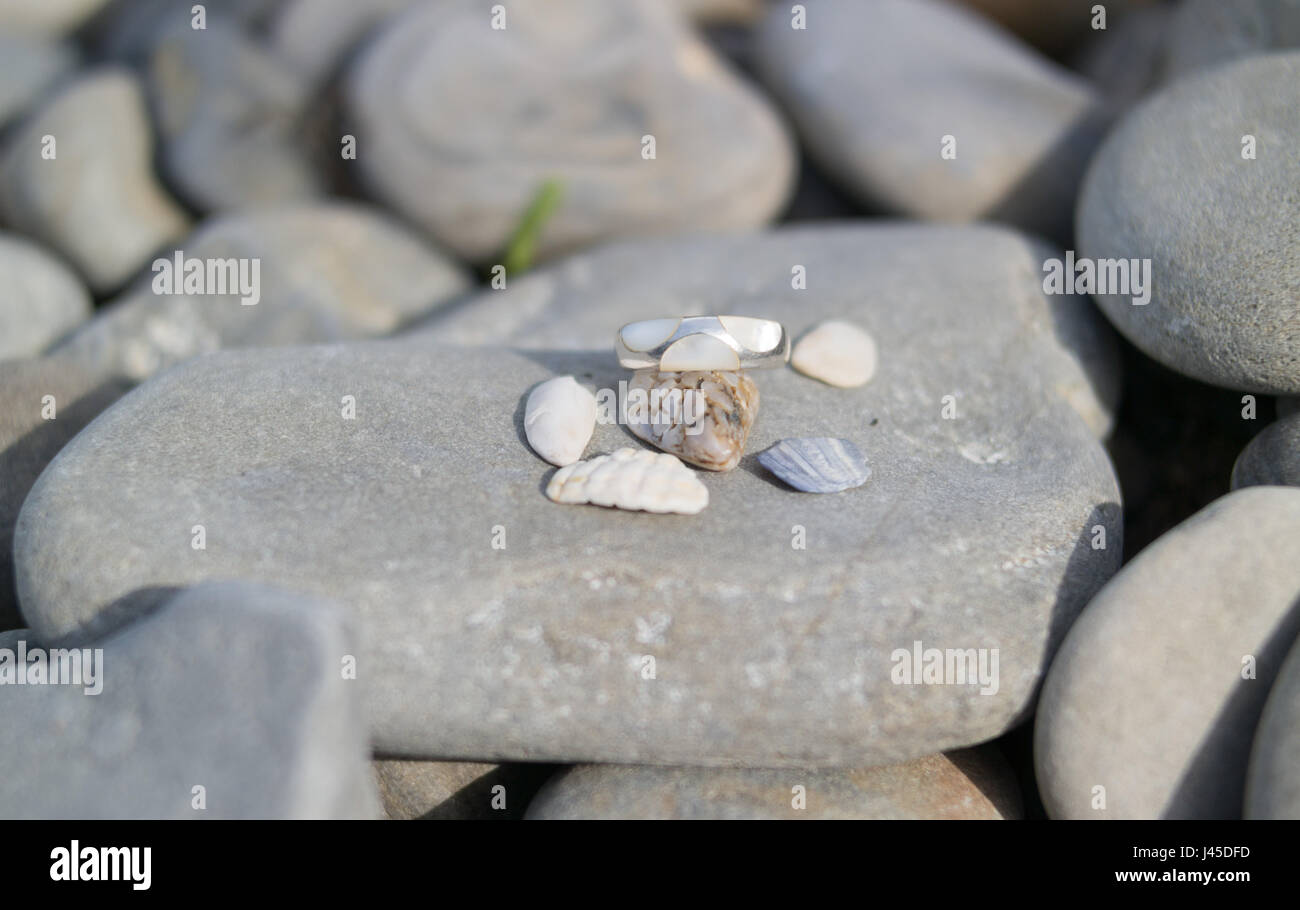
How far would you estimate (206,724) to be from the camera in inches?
62.6

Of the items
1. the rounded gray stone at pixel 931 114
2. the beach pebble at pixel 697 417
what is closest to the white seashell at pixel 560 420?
the beach pebble at pixel 697 417

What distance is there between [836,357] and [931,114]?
5.03 ft

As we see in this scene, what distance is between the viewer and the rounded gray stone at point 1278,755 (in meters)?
1.56

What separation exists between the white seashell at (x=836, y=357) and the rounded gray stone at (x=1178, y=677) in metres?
0.88

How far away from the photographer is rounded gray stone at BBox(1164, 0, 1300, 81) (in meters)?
3.00

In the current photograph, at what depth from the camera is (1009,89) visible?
3596 millimetres

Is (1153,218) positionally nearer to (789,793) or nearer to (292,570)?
(789,793)

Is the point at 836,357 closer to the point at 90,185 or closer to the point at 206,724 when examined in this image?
the point at 206,724

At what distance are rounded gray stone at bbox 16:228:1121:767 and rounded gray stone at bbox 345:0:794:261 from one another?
1565mm

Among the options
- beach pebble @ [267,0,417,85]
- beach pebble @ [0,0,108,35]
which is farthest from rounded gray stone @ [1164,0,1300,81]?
beach pebble @ [0,0,108,35]

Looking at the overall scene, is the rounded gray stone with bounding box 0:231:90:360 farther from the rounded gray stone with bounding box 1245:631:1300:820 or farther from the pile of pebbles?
the rounded gray stone with bounding box 1245:631:1300:820

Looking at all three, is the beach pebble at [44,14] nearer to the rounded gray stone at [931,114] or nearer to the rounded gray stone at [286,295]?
the rounded gray stone at [286,295]
